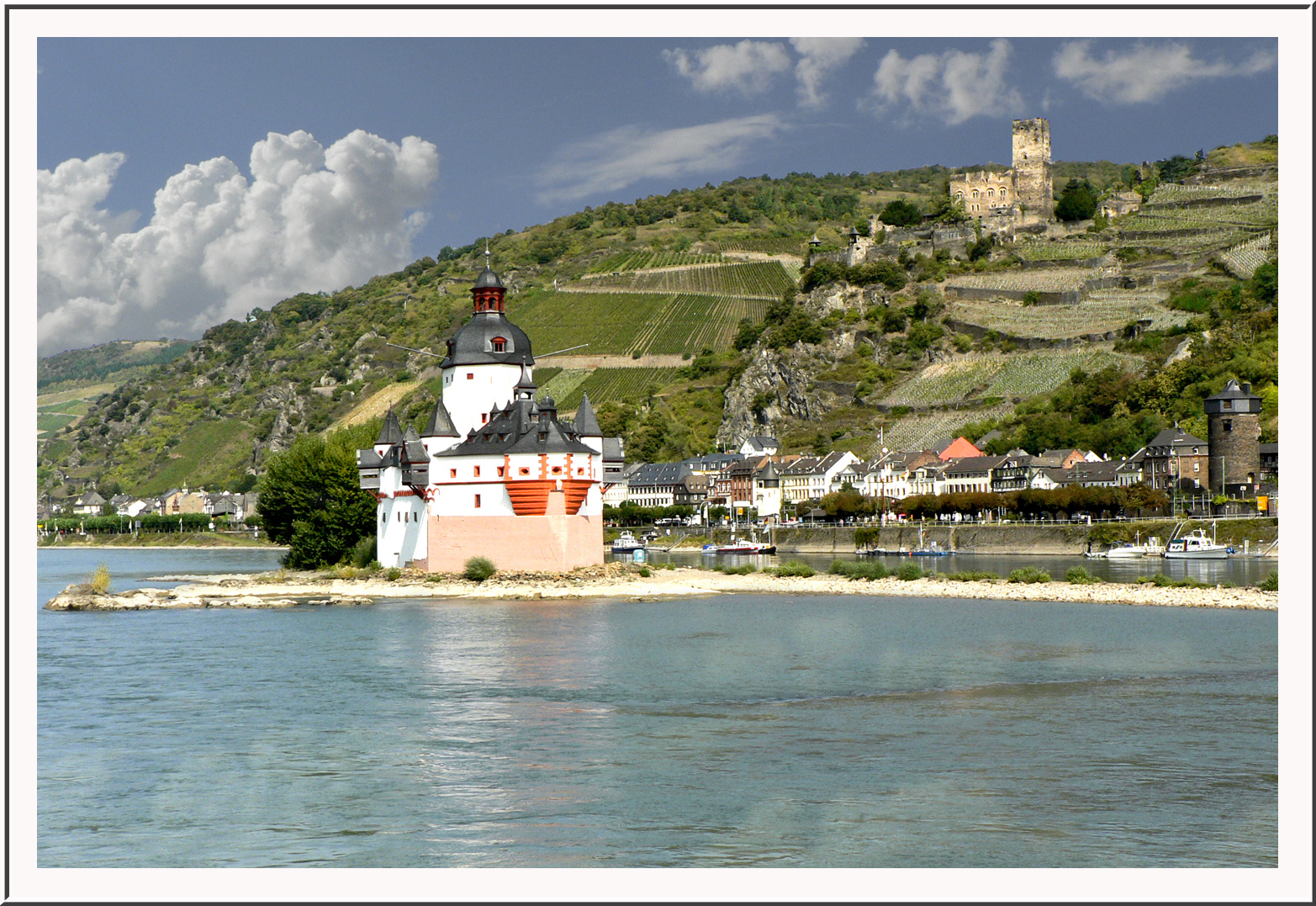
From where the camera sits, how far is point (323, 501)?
48.3m

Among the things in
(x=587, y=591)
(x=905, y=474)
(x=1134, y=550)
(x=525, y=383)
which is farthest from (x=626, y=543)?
(x=587, y=591)

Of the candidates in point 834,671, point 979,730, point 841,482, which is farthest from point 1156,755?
point 841,482

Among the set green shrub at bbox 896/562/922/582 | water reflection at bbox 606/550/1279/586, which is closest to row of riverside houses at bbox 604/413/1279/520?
water reflection at bbox 606/550/1279/586

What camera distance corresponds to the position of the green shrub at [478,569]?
38906 millimetres

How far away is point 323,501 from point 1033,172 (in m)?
94.5

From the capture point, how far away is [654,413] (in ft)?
375

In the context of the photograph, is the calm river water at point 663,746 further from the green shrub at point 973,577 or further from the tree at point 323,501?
the tree at point 323,501

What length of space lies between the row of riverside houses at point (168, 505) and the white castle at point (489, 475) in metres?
72.4

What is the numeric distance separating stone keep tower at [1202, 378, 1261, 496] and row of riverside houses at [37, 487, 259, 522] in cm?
7483

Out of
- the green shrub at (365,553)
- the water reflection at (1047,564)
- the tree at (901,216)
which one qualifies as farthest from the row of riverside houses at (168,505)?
the green shrub at (365,553)

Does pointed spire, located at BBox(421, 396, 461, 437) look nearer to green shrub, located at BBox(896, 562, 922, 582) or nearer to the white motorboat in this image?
green shrub, located at BBox(896, 562, 922, 582)

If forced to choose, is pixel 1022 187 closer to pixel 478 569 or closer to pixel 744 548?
pixel 744 548

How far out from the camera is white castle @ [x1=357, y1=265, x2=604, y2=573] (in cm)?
3862
